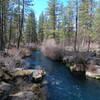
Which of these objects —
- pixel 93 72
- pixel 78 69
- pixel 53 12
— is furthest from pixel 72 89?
pixel 53 12

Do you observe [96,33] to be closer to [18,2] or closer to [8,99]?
[18,2]

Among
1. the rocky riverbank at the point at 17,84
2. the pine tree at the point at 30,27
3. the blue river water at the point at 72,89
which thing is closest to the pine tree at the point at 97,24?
the blue river water at the point at 72,89

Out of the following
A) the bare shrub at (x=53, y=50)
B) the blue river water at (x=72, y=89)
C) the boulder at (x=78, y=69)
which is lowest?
the blue river water at (x=72, y=89)

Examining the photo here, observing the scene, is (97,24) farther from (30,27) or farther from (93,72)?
(30,27)

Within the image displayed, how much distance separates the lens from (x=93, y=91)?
10.5m

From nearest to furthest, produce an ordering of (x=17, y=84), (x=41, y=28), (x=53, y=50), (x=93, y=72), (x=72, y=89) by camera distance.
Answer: (x=17, y=84) < (x=72, y=89) < (x=93, y=72) < (x=53, y=50) < (x=41, y=28)

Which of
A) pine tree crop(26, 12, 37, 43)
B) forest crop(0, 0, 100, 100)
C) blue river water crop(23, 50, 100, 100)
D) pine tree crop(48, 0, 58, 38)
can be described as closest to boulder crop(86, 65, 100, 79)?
forest crop(0, 0, 100, 100)

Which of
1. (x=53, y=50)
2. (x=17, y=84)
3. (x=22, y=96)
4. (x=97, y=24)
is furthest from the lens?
(x=97, y=24)

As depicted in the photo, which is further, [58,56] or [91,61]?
[58,56]

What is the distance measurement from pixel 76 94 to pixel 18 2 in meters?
18.1

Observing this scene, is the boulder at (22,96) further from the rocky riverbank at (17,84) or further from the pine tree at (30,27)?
the pine tree at (30,27)

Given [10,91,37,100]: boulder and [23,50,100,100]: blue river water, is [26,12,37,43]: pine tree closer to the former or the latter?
[23,50,100,100]: blue river water

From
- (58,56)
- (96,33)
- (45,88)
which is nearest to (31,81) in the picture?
(45,88)

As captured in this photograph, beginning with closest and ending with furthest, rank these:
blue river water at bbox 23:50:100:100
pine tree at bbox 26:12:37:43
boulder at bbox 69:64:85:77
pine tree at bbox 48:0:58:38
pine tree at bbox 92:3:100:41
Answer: blue river water at bbox 23:50:100:100 < boulder at bbox 69:64:85:77 < pine tree at bbox 92:3:100:41 < pine tree at bbox 48:0:58:38 < pine tree at bbox 26:12:37:43
